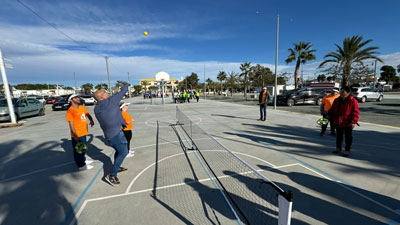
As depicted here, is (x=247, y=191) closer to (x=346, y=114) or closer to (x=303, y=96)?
(x=346, y=114)

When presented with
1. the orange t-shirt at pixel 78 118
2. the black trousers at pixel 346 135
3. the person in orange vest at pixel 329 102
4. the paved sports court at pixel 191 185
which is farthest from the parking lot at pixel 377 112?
the orange t-shirt at pixel 78 118

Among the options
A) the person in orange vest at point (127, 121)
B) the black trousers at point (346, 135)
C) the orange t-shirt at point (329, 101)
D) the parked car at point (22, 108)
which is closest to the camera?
the black trousers at point (346, 135)

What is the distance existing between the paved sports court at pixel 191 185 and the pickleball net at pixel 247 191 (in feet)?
0.09

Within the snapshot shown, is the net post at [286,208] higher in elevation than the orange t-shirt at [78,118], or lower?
lower

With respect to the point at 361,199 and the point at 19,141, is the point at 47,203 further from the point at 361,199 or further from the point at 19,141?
the point at 19,141

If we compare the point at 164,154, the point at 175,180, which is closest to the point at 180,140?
the point at 164,154

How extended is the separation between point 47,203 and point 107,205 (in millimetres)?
1141

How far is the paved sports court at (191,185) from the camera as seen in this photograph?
2682mm

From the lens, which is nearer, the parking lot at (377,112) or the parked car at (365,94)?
the parking lot at (377,112)

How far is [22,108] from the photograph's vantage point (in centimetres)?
1341

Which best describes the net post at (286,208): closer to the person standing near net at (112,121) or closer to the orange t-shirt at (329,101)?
the person standing near net at (112,121)

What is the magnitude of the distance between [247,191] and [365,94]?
22516 mm

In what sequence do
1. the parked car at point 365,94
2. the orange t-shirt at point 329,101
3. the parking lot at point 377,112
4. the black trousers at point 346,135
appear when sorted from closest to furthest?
the black trousers at point 346,135, the orange t-shirt at point 329,101, the parking lot at point 377,112, the parked car at point 365,94

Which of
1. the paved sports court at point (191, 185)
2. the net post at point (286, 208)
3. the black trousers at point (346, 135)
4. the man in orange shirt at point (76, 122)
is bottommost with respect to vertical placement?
the paved sports court at point (191, 185)
